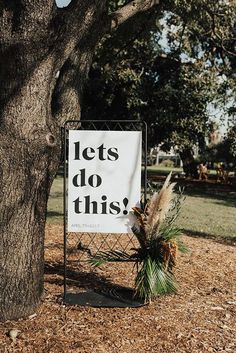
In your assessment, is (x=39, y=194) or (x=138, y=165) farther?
(x=138, y=165)

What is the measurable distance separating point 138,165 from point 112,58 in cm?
597

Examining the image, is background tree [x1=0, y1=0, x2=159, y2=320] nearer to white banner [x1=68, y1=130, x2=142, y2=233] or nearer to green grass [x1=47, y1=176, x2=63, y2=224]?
white banner [x1=68, y1=130, x2=142, y2=233]

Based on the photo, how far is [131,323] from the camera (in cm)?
423

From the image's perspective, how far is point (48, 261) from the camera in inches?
255

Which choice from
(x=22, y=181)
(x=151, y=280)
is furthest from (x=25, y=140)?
(x=151, y=280)

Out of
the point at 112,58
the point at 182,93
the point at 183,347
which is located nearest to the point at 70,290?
the point at 183,347

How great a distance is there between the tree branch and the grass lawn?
4287 millimetres

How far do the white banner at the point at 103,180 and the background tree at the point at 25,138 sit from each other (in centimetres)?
34

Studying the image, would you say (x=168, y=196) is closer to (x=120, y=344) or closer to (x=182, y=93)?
(x=120, y=344)

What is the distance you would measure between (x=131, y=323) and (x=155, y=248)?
791 millimetres

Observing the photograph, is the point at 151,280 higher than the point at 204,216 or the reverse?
higher

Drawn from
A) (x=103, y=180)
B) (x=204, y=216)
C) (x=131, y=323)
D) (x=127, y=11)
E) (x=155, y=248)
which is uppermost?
(x=127, y=11)

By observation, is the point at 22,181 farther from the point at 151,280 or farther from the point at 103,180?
the point at 151,280

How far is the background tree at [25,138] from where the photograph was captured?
425 centimetres
